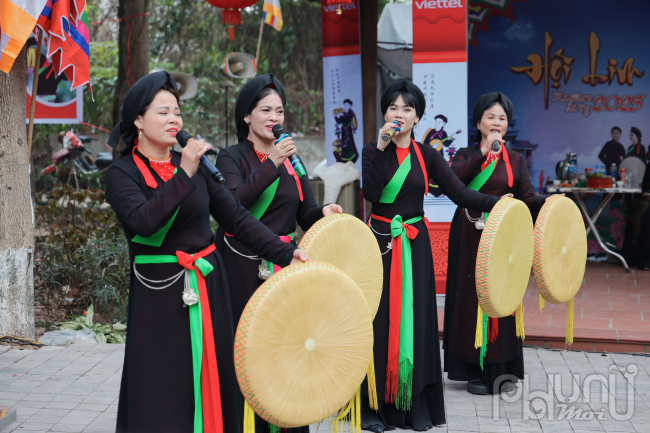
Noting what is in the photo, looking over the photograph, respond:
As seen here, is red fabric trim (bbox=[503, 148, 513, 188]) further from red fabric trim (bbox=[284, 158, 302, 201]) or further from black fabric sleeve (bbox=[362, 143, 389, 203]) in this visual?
red fabric trim (bbox=[284, 158, 302, 201])

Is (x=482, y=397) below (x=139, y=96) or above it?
below

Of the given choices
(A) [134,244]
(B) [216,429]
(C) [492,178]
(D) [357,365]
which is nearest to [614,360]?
(C) [492,178]

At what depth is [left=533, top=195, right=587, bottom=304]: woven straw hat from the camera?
3627mm

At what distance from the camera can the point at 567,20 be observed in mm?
8156

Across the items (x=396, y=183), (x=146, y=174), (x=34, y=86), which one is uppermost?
(x=34, y=86)

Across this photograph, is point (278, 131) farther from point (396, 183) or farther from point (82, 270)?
point (82, 270)

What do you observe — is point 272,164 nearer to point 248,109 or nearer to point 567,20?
point 248,109

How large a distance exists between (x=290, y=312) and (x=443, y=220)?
393 cm

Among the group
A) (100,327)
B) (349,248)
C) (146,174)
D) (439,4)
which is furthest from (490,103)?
(100,327)

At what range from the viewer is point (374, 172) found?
3.38m

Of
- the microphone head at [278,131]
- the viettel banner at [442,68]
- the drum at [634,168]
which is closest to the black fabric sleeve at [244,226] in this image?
the microphone head at [278,131]

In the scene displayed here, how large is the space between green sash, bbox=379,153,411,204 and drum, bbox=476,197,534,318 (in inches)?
19.4

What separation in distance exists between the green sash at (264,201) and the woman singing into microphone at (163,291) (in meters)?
0.51

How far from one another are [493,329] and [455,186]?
0.96 meters
